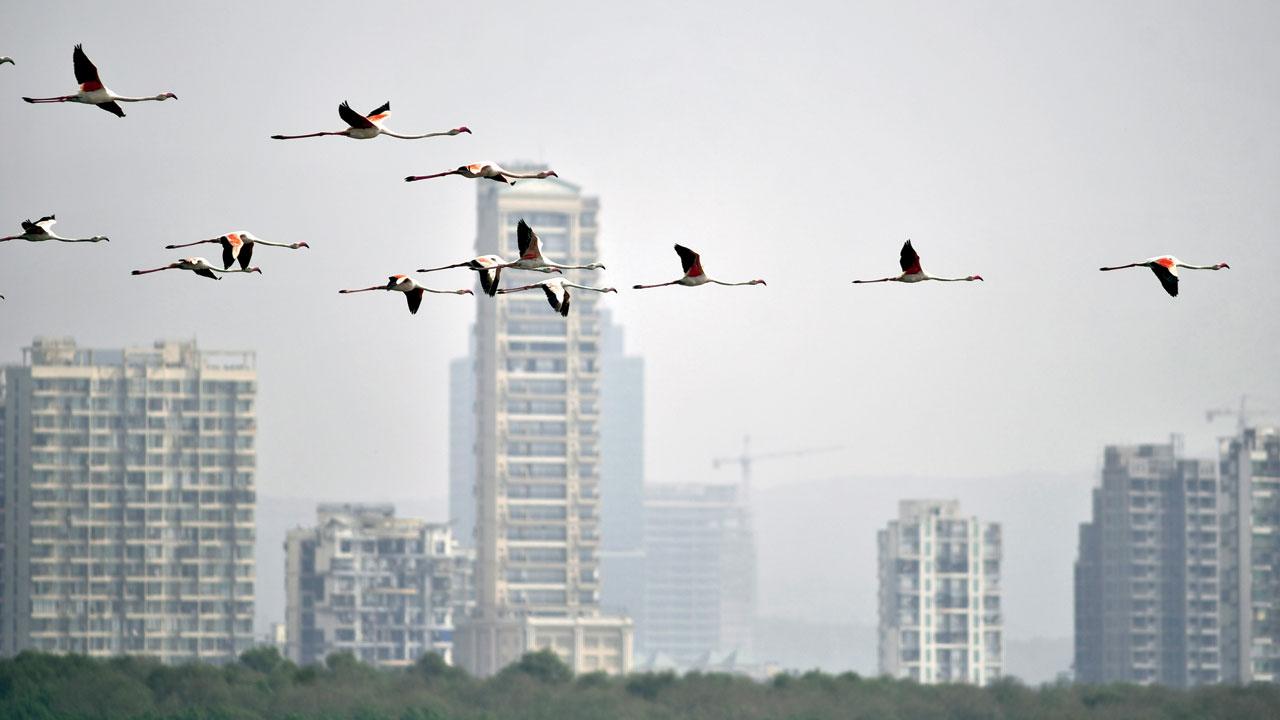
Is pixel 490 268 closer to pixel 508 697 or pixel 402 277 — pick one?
pixel 402 277

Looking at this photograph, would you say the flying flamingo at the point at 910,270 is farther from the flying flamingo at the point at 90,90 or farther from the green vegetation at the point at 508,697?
the green vegetation at the point at 508,697

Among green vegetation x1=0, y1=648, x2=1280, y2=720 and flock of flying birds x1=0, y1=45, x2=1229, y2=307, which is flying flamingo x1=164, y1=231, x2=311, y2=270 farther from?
green vegetation x1=0, y1=648, x2=1280, y2=720

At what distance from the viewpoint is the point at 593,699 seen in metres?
172

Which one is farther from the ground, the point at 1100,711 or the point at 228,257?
the point at 228,257

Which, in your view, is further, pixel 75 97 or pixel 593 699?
pixel 593 699

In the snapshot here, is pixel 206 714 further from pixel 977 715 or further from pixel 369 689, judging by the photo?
pixel 977 715

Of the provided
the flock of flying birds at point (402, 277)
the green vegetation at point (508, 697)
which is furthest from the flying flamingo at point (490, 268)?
the green vegetation at point (508, 697)

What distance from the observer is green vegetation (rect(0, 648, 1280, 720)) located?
156500 mm

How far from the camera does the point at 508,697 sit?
17800cm

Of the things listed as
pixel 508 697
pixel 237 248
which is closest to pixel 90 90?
pixel 237 248

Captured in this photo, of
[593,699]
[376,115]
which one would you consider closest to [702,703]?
[593,699]

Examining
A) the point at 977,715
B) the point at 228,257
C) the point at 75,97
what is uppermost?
the point at 75,97

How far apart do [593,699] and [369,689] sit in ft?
52.1

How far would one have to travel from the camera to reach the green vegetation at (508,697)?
15650 centimetres
